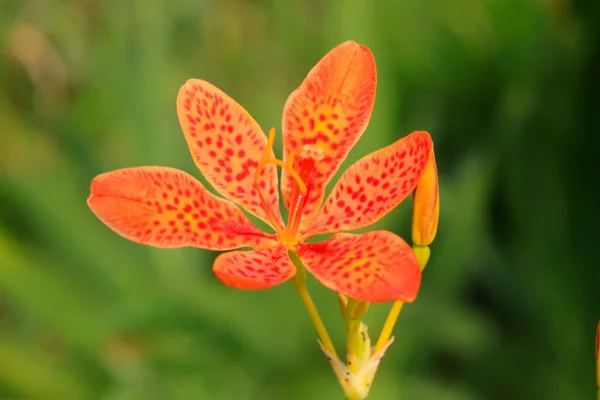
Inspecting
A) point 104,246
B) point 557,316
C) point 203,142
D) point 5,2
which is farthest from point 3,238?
point 557,316

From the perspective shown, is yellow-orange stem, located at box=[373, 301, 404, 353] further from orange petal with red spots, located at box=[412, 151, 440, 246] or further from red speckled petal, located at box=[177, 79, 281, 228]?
red speckled petal, located at box=[177, 79, 281, 228]

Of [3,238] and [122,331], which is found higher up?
[3,238]

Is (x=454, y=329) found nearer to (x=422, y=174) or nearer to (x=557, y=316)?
(x=557, y=316)

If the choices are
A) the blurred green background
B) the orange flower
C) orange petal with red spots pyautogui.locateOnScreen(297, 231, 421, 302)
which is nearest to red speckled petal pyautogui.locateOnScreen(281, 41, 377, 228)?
the orange flower

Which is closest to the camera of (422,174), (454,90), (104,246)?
(422,174)

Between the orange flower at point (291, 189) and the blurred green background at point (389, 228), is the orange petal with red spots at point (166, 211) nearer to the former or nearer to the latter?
the orange flower at point (291, 189)

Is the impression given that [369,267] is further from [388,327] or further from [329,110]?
[329,110]
